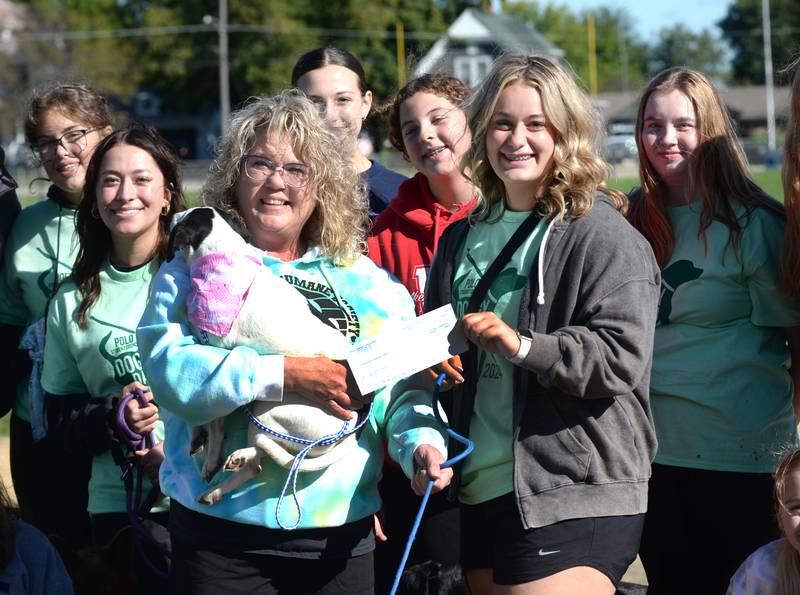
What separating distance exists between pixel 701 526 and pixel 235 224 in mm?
1850

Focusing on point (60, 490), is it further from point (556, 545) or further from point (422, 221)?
point (556, 545)

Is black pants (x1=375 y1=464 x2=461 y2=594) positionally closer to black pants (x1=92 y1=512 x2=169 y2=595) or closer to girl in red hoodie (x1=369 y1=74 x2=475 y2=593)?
girl in red hoodie (x1=369 y1=74 x2=475 y2=593)

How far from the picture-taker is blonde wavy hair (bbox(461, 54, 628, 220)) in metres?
2.76

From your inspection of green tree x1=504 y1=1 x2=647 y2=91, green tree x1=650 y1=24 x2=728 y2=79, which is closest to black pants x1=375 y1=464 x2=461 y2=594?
green tree x1=504 y1=1 x2=647 y2=91

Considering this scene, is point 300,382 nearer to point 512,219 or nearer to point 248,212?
point 248,212

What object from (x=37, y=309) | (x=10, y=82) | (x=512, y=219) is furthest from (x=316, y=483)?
(x=10, y=82)

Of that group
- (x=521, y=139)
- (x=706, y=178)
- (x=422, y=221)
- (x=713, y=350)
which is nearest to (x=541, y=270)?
(x=521, y=139)

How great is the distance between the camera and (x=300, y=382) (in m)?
2.59

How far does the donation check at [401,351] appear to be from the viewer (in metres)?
2.59

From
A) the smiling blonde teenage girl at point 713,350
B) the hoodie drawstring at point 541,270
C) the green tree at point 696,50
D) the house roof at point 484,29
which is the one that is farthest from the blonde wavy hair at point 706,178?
the green tree at point 696,50

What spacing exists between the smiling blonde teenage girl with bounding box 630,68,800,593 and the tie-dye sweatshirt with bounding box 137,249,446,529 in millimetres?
972

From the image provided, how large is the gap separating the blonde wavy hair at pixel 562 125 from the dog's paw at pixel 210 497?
3.68 feet

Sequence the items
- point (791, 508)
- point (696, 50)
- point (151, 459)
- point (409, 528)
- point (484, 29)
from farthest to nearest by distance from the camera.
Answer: point (696, 50), point (484, 29), point (409, 528), point (151, 459), point (791, 508)

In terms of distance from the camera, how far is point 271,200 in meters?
2.86
